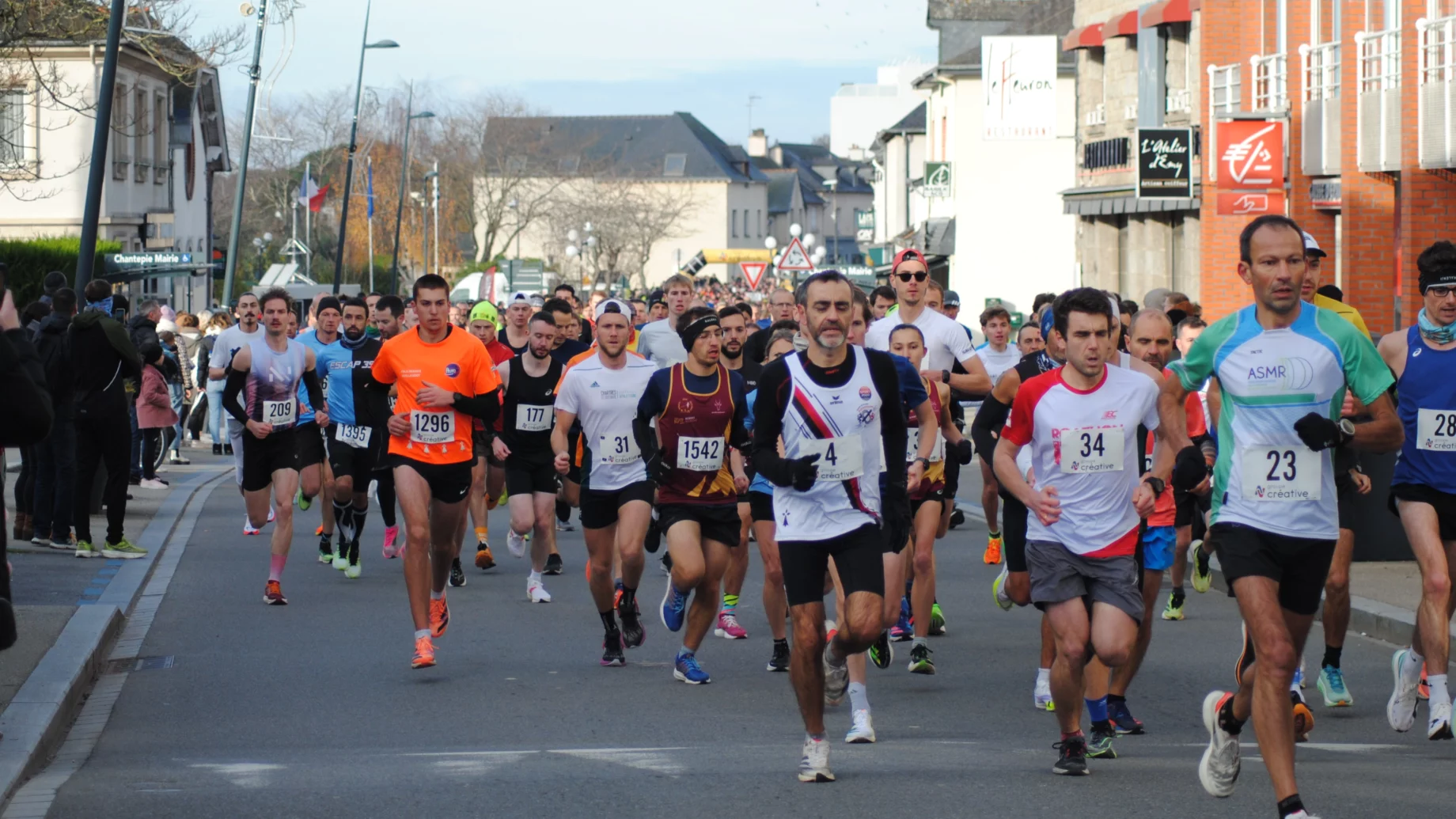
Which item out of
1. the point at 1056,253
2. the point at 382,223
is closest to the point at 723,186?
the point at 382,223

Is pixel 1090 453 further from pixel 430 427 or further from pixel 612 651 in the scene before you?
pixel 430 427

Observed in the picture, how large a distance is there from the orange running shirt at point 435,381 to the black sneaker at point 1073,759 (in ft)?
13.3

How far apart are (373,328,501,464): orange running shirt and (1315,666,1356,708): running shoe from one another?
4294mm

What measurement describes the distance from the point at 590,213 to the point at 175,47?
91.6 meters

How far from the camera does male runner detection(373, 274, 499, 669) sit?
962cm

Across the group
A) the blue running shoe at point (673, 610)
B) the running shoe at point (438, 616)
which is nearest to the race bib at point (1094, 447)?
the blue running shoe at point (673, 610)

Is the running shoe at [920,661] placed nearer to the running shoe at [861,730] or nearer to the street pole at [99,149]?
the running shoe at [861,730]

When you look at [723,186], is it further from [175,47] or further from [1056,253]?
[175,47]

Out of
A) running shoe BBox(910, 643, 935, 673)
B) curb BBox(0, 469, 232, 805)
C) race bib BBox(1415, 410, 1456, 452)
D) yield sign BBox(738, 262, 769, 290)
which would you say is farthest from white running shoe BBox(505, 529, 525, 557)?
yield sign BBox(738, 262, 769, 290)

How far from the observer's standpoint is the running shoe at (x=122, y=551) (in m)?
14.7

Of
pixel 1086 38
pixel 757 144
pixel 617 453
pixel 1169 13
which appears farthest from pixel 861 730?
pixel 757 144

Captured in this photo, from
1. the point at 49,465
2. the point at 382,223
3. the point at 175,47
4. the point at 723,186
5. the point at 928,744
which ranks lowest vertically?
the point at 928,744

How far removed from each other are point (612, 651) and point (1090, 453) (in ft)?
11.7

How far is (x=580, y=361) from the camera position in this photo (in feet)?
34.5
